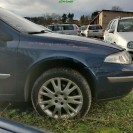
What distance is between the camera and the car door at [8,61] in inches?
197

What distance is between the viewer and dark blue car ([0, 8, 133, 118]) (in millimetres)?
4992

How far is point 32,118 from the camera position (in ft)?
16.9

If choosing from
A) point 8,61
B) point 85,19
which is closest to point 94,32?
point 8,61

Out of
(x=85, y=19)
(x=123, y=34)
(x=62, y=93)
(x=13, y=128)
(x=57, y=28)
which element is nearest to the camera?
(x=13, y=128)

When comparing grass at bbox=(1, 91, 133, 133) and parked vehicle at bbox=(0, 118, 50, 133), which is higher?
parked vehicle at bbox=(0, 118, 50, 133)

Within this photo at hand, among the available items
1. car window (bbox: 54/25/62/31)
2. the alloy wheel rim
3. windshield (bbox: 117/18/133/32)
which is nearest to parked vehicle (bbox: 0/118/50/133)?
the alloy wheel rim

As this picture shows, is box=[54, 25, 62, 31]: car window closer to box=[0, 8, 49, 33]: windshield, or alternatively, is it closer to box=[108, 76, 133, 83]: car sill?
box=[0, 8, 49, 33]: windshield

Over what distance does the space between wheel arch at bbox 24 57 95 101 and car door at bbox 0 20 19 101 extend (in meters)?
0.19

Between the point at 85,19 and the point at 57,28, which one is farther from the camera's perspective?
the point at 85,19

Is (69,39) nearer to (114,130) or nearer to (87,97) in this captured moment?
(87,97)

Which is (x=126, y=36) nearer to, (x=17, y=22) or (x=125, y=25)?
(x=125, y=25)

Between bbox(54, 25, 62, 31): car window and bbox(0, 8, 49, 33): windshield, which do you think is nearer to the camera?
bbox(0, 8, 49, 33): windshield

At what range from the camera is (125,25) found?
12.4 m

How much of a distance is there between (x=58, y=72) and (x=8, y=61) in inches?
26.4
